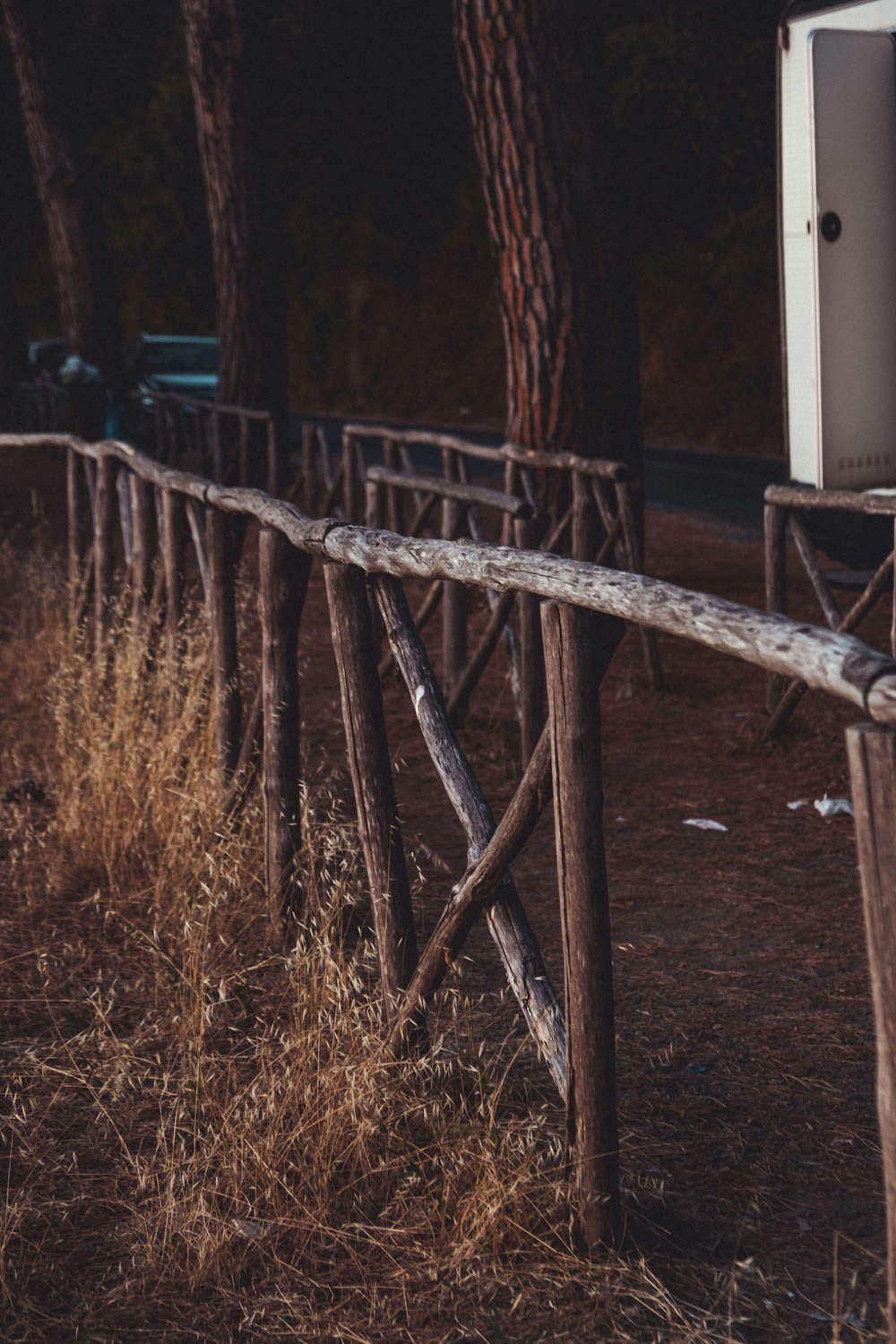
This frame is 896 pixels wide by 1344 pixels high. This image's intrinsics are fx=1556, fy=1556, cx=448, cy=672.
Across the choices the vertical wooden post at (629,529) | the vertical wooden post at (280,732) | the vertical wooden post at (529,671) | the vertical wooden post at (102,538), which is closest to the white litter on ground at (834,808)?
the vertical wooden post at (529,671)

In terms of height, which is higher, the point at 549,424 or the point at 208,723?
the point at 549,424

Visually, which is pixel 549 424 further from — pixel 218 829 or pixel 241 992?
pixel 241 992

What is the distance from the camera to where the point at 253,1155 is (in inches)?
128

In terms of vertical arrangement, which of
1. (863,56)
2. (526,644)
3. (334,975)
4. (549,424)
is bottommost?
(334,975)

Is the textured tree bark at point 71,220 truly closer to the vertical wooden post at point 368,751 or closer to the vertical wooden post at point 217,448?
the vertical wooden post at point 217,448

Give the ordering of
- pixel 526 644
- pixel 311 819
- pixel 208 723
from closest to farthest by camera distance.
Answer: pixel 311 819 < pixel 208 723 < pixel 526 644

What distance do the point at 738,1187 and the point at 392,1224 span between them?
747 millimetres

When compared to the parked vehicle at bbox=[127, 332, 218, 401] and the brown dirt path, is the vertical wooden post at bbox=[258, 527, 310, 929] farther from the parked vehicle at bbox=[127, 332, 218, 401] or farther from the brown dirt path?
the parked vehicle at bbox=[127, 332, 218, 401]

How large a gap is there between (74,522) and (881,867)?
288 inches

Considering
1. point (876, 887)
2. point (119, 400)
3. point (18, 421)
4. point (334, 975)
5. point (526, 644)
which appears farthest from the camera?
point (18, 421)

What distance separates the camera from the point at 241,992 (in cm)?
429

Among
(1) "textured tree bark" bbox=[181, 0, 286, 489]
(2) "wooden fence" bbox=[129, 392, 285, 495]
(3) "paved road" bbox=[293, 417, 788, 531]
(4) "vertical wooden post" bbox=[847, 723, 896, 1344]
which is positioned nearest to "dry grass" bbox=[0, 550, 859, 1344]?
(4) "vertical wooden post" bbox=[847, 723, 896, 1344]

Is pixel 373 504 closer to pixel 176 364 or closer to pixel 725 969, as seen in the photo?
pixel 725 969

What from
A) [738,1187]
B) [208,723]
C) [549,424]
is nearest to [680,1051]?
[738,1187]
